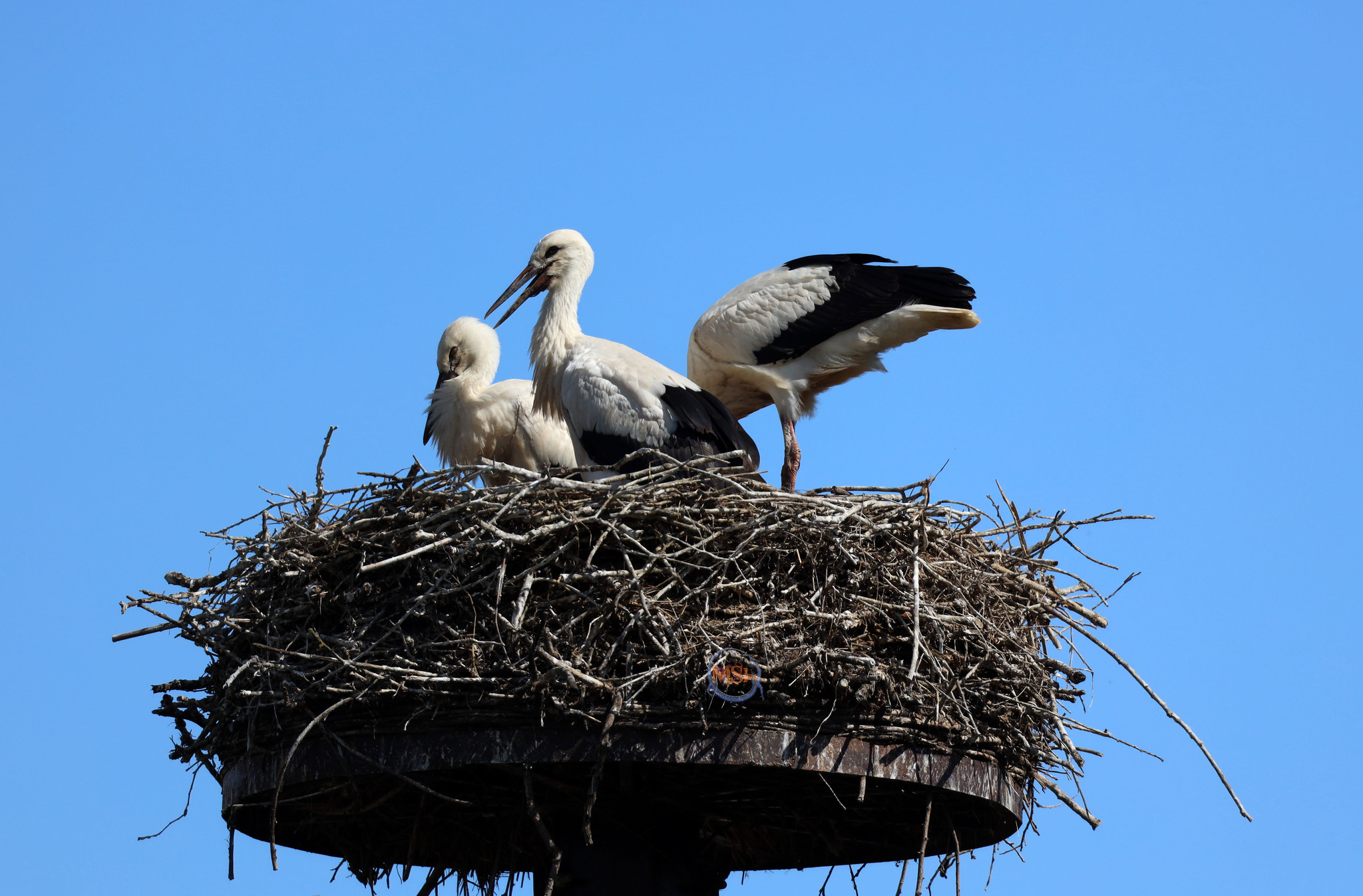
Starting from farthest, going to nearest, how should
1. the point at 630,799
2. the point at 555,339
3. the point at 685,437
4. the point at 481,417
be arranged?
the point at 481,417, the point at 555,339, the point at 685,437, the point at 630,799

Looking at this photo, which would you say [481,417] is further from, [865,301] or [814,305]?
[865,301]

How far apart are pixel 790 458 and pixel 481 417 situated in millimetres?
1818

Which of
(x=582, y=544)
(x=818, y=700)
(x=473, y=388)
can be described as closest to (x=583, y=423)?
(x=473, y=388)

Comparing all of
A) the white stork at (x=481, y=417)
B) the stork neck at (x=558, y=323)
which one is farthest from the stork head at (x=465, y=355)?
the stork neck at (x=558, y=323)

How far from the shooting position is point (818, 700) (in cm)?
500

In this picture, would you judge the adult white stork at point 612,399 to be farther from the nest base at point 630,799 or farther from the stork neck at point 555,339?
the nest base at point 630,799

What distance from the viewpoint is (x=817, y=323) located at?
8969mm

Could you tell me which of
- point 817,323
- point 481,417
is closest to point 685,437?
point 481,417

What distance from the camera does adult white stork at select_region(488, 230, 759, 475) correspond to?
7.17m

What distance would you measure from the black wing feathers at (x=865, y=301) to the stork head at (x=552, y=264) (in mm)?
1318

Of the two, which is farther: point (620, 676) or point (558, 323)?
point (558, 323)

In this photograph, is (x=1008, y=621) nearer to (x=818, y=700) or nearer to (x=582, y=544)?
(x=818, y=700)

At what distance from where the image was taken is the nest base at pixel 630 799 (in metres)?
4.93

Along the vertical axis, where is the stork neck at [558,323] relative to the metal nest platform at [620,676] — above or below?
above
